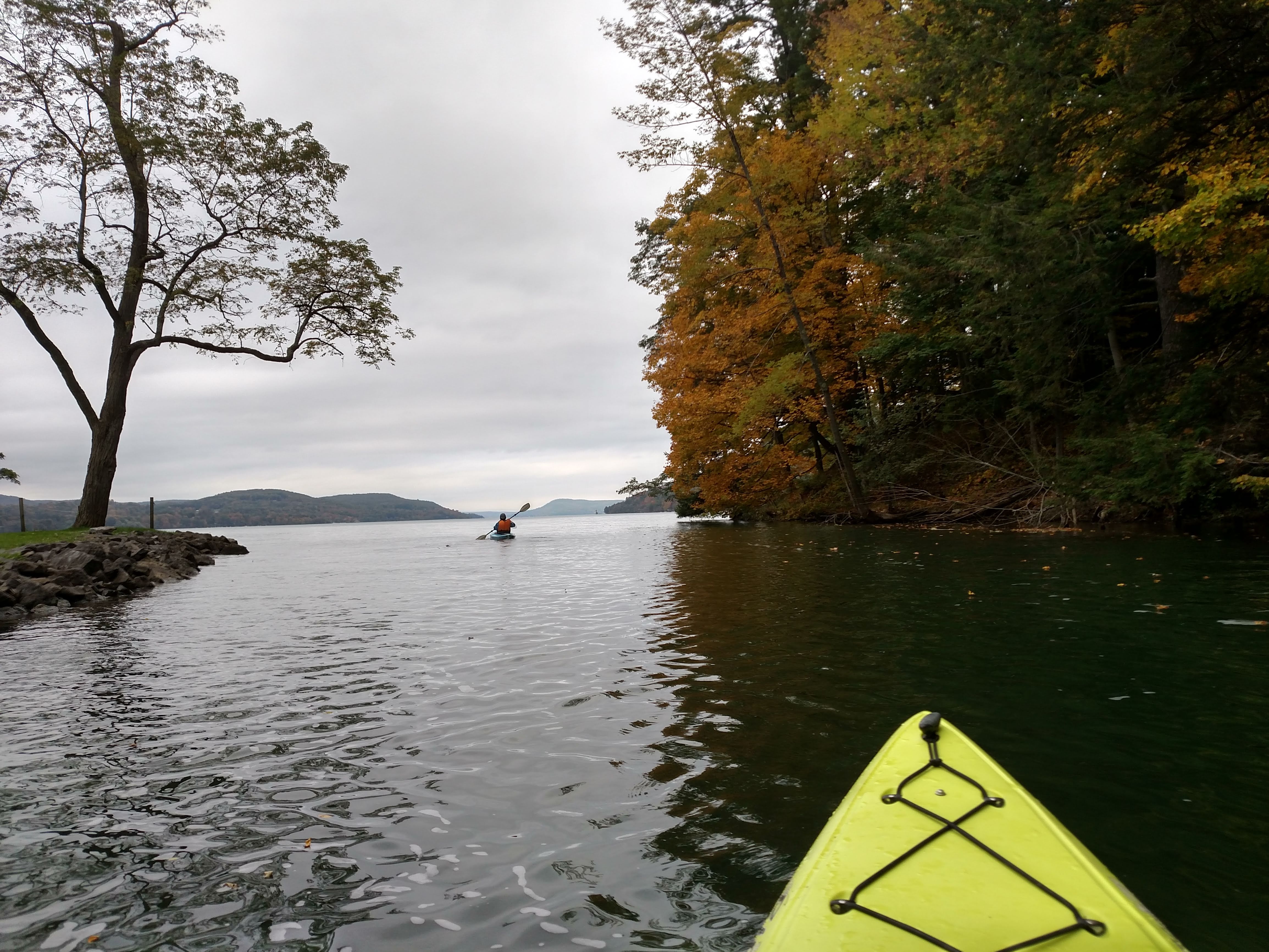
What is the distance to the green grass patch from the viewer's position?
50.9ft

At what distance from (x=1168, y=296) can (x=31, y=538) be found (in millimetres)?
28762

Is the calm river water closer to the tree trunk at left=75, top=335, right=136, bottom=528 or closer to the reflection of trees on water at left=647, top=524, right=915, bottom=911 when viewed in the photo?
the reflection of trees on water at left=647, top=524, right=915, bottom=911

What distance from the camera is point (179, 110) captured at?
21.5 m

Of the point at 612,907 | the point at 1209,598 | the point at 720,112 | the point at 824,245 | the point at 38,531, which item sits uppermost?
the point at 720,112

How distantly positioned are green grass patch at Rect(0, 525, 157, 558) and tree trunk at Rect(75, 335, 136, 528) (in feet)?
2.57

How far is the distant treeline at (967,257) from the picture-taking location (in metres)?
10.2

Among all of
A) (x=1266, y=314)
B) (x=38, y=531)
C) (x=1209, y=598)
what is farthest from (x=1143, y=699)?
(x=38, y=531)

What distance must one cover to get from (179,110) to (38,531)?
14.1 m

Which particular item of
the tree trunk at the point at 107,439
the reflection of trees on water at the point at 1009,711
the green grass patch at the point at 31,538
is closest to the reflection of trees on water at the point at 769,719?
the reflection of trees on water at the point at 1009,711

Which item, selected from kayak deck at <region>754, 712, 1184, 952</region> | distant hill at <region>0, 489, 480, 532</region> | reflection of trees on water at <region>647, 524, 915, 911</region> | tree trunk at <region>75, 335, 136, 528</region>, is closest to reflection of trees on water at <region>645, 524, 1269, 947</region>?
reflection of trees on water at <region>647, 524, 915, 911</region>

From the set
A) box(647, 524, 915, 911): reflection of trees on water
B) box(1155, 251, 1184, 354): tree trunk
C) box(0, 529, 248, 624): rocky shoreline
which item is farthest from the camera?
box(1155, 251, 1184, 354): tree trunk

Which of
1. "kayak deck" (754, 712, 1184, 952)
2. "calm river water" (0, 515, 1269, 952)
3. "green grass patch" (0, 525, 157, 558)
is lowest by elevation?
"calm river water" (0, 515, 1269, 952)

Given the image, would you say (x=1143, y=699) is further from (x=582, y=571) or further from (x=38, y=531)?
(x=38, y=531)

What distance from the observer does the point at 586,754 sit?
461 centimetres
